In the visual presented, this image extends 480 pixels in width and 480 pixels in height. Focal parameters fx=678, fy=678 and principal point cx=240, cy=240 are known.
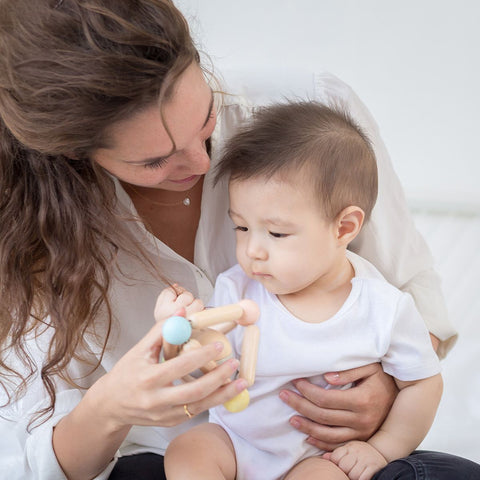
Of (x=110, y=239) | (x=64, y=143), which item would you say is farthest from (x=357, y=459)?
(x=64, y=143)

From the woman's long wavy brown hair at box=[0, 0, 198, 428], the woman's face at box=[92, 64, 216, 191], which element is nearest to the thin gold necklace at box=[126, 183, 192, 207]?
the woman's long wavy brown hair at box=[0, 0, 198, 428]

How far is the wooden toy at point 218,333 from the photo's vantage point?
868 mm

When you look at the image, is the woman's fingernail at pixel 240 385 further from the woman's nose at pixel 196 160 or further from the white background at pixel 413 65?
the white background at pixel 413 65

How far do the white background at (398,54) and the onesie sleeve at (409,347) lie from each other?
1.09 metres

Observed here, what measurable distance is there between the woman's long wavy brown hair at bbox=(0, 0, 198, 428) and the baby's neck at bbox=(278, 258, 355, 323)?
0.33 metres

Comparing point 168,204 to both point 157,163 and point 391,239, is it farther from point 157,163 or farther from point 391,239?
point 391,239

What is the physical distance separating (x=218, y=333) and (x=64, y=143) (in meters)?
0.38

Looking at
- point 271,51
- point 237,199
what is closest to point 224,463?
point 237,199

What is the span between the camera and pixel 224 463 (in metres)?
1.18

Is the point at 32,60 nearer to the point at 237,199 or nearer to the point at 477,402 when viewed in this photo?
the point at 237,199

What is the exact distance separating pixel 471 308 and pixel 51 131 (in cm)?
145

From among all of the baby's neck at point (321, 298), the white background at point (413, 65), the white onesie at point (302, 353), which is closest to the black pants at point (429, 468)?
the white onesie at point (302, 353)

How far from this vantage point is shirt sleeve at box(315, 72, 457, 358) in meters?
1.42

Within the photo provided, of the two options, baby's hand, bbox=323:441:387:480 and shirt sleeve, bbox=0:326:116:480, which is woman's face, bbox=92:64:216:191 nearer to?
shirt sleeve, bbox=0:326:116:480
